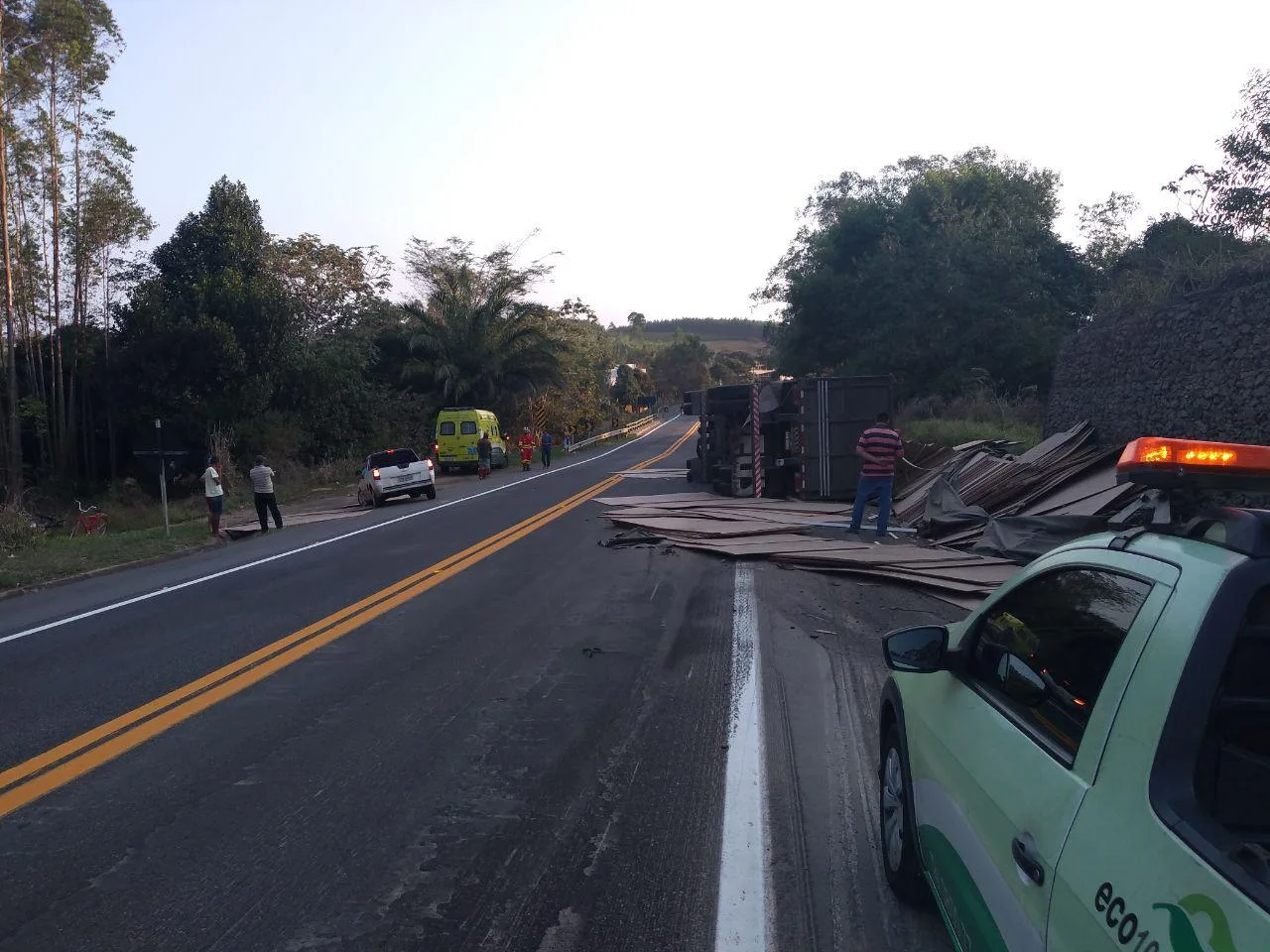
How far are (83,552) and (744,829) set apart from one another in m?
14.8

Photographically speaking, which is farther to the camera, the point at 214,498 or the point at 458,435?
the point at 458,435

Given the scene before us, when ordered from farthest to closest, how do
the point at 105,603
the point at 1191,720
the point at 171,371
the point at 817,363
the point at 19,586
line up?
the point at 817,363 → the point at 171,371 → the point at 19,586 → the point at 105,603 → the point at 1191,720

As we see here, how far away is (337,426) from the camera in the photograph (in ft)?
132

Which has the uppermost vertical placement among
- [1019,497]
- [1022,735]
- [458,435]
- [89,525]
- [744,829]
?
[458,435]

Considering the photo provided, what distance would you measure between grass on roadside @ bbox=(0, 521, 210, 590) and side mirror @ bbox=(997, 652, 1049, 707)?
13555 mm

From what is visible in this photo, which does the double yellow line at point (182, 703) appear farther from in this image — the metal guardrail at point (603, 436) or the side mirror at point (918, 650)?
the metal guardrail at point (603, 436)

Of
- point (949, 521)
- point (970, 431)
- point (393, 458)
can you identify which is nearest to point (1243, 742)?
point (949, 521)

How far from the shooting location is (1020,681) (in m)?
2.99

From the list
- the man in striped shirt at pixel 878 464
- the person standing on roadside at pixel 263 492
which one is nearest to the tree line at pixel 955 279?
the man in striped shirt at pixel 878 464

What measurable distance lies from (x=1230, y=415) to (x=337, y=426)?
33024 millimetres

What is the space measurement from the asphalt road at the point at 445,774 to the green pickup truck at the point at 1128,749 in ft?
3.46

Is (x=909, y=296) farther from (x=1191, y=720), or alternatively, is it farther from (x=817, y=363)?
(x=1191, y=720)

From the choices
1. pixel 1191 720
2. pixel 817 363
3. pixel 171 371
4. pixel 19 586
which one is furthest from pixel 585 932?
pixel 817 363

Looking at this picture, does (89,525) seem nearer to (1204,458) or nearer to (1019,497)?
(1019,497)
